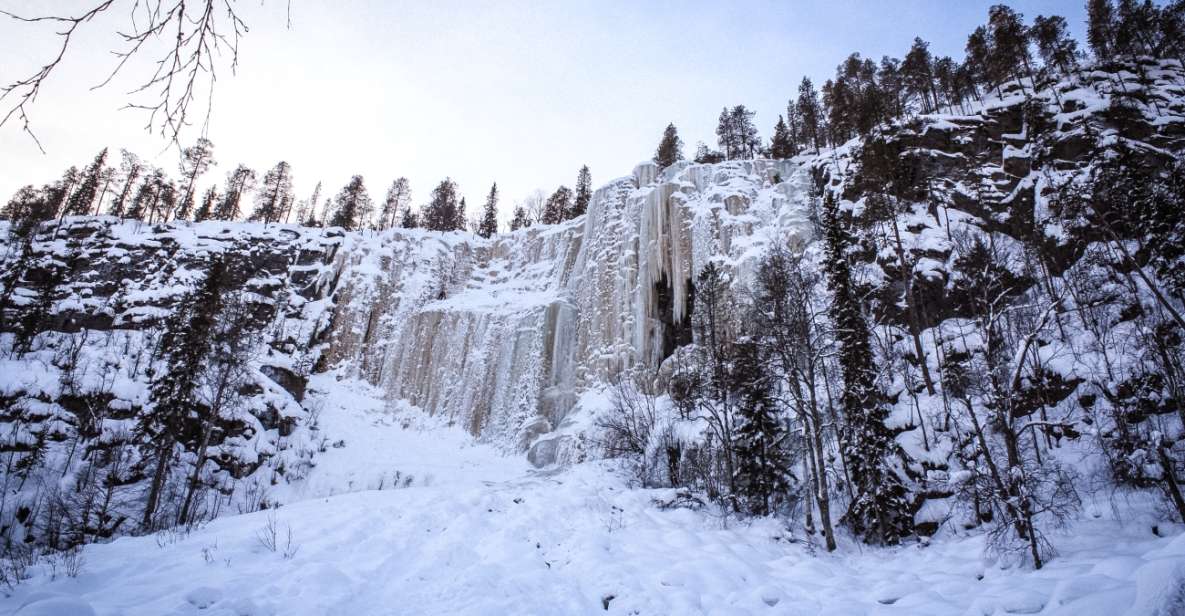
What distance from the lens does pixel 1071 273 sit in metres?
18.8

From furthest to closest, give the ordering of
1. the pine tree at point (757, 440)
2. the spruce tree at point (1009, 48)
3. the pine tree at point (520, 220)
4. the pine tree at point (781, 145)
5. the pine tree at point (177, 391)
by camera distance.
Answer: the pine tree at point (520, 220) → the pine tree at point (781, 145) → the spruce tree at point (1009, 48) → the pine tree at point (177, 391) → the pine tree at point (757, 440)

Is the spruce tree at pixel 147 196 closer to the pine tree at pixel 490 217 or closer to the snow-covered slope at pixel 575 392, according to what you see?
the snow-covered slope at pixel 575 392

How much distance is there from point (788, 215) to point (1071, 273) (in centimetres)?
1290

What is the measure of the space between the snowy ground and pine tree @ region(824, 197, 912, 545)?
4.72ft

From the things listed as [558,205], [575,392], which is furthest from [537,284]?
[558,205]

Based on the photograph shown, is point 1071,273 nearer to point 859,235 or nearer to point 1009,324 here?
point 1009,324

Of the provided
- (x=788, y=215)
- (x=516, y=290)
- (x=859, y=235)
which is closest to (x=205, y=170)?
(x=516, y=290)

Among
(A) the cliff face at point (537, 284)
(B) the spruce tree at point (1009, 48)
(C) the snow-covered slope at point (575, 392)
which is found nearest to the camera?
(C) the snow-covered slope at point (575, 392)

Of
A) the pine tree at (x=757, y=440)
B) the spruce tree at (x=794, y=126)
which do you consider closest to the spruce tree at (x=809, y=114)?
the spruce tree at (x=794, y=126)

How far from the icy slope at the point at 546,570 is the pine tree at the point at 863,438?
2.22m

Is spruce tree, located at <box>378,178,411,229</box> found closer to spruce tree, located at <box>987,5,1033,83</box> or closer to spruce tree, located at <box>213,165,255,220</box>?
spruce tree, located at <box>213,165,255,220</box>

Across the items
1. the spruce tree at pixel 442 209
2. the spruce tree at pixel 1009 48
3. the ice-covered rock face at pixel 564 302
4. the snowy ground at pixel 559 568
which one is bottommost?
the snowy ground at pixel 559 568

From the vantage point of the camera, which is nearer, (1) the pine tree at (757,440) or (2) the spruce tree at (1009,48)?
(1) the pine tree at (757,440)

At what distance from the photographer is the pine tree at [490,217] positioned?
5441 centimetres
